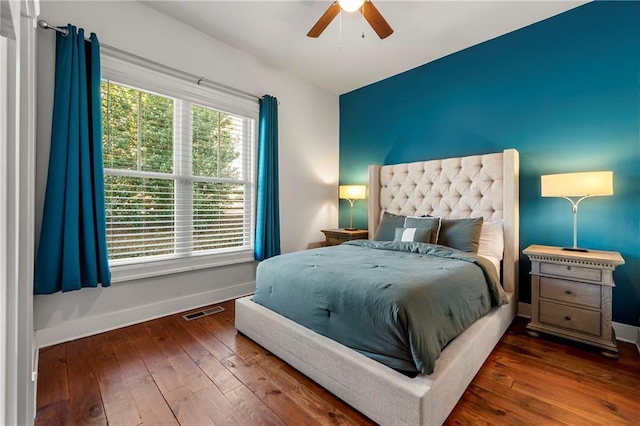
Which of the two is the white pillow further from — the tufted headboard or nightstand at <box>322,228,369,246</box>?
nightstand at <box>322,228,369,246</box>

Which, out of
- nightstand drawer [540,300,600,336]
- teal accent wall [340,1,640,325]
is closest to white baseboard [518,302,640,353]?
teal accent wall [340,1,640,325]

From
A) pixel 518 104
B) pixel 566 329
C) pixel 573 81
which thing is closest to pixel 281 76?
pixel 518 104

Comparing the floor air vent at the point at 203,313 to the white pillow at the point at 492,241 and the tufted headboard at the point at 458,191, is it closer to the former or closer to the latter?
the tufted headboard at the point at 458,191

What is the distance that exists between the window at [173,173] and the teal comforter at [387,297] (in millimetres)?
1095

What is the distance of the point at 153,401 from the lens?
5.09ft

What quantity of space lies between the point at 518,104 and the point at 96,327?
4.26m

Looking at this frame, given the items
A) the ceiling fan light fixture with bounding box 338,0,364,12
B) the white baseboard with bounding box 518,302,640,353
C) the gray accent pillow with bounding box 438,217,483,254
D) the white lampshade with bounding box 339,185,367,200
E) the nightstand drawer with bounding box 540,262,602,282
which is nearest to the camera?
the ceiling fan light fixture with bounding box 338,0,364,12

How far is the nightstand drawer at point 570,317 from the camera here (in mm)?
2090

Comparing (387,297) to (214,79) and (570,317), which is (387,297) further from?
(214,79)

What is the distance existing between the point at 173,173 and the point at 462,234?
2.77 metres

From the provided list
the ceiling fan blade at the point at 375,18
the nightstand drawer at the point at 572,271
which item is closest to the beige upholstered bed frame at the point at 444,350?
the nightstand drawer at the point at 572,271

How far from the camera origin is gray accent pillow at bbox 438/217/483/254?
253cm

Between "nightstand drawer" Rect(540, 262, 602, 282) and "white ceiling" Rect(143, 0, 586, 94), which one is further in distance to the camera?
"white ceiling" Rect(143, 0, 586, 94)

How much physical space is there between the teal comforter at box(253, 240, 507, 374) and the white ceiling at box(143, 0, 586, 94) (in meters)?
2.09
